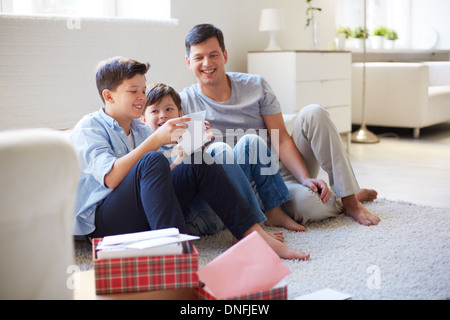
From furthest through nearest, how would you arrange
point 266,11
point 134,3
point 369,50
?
point 369,50, point 266,11, point 134,3

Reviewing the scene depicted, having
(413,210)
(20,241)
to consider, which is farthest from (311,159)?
(20,241)

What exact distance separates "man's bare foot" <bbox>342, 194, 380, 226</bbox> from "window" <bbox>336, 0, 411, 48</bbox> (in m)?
4.07

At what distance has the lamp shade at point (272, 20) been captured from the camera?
3986 millimetres

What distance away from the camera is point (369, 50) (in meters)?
5.87

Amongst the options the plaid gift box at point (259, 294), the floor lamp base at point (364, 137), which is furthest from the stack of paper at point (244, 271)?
the floor lamp base at point (364, 137)

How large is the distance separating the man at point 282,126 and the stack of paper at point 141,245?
1010 mm

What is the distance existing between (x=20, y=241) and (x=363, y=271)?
113cm

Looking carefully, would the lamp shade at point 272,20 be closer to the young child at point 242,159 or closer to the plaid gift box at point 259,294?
the young child at point 242,159

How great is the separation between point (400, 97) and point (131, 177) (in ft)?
11.8

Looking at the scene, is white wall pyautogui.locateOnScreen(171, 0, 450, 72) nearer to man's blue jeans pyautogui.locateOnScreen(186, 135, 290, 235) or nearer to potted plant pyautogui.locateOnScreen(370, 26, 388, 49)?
potted plant pyautogui.locateOnScreen(370, 26, 388, 49)

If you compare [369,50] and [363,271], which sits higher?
[369,50]

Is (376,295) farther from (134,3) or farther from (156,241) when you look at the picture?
(134,3)

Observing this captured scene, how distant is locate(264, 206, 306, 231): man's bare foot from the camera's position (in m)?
2.22

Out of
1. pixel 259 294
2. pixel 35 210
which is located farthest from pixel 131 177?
pixel 35 210
